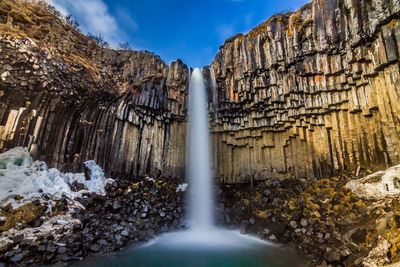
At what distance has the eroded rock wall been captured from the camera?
1483cm

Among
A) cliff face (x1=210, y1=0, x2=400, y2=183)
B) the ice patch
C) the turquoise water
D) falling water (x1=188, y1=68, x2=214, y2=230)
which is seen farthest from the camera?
falling water (x1=188, y1=68, x2=214, y2=230)

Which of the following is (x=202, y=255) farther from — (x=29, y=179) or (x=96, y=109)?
(x=96, y=109)

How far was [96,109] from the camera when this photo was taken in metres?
18.0

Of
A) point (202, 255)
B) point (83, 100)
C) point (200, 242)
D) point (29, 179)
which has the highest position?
point (83, 100)

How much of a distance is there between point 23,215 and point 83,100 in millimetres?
8236

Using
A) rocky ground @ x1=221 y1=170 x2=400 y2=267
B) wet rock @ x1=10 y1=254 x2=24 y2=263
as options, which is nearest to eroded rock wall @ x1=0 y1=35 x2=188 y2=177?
rocky ground @ x1=221 y1=170 x2=400 y2=267

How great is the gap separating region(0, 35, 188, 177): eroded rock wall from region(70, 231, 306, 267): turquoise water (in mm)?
6519

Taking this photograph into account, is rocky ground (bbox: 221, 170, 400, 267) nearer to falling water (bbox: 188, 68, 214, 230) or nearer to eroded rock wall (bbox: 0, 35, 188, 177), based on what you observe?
falling water (bbox: 188, 68, 214, 230)

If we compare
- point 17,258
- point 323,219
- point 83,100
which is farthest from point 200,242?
point 83,100

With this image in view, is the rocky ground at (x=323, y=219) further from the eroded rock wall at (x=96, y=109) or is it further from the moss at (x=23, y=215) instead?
the moss at (x=23, y=215)

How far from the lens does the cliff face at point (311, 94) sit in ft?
Result: 43.6

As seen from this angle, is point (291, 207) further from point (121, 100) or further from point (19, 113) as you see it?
point (19, 113)

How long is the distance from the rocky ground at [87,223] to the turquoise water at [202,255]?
2.77ft

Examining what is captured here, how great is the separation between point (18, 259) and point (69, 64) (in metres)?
12.5
